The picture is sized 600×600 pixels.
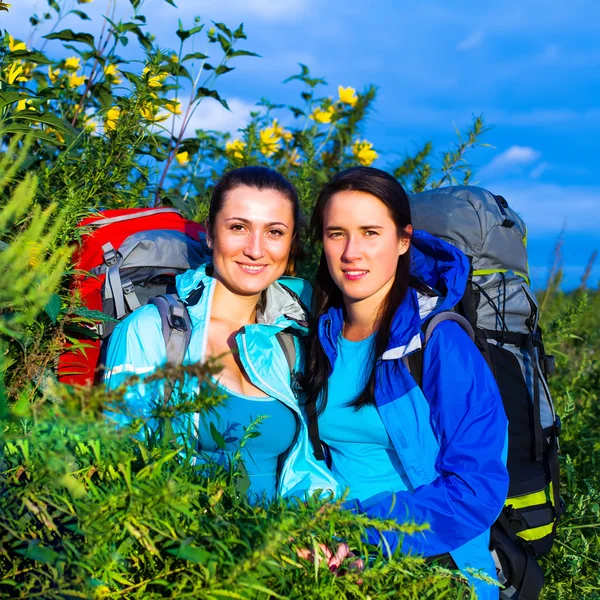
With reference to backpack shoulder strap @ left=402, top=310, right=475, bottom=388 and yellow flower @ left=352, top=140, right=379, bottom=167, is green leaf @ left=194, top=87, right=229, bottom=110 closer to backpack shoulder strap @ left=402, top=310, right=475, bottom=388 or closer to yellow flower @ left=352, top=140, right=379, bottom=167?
yellow flower @ left=352, top=140, right=379, bottom=167

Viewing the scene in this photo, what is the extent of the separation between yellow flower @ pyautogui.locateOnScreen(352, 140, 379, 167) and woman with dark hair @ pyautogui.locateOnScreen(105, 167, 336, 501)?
2005 millimetres

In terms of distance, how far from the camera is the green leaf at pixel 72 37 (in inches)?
153

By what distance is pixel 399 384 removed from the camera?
2.62 metres

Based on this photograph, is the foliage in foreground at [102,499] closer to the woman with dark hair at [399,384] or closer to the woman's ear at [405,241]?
the woman with dark hair at [399,384]

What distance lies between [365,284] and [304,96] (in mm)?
2600

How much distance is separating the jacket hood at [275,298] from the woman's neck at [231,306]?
5cm

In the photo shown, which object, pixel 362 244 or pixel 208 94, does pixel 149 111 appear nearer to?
pixel 208 94

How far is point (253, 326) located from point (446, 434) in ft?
3.27

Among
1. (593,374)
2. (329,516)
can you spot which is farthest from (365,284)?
(593,374)

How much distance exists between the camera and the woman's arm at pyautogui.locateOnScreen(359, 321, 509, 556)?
7.82 feet

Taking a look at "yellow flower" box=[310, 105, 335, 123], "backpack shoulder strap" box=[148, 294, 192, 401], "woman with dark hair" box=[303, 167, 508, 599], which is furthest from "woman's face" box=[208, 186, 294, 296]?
"yellow flower" box=[310, 105, 335, 123]

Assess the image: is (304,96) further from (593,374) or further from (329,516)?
(329,516)

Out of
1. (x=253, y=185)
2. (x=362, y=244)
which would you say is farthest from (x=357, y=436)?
(x=253, y=185)

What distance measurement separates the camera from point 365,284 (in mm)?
2842
